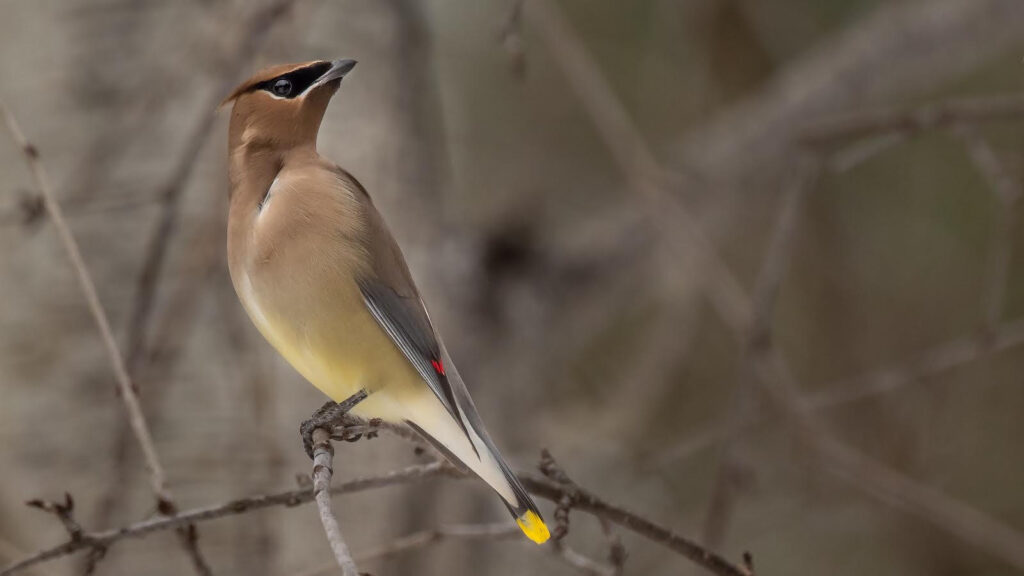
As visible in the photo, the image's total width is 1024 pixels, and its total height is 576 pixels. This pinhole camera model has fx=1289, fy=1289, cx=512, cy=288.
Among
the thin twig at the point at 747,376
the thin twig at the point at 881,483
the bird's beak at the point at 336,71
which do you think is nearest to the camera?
A: the bird's beak at the point at 336,71

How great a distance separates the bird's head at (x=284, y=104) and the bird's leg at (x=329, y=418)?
14.7 inches

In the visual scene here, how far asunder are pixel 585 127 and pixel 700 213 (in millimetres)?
1761

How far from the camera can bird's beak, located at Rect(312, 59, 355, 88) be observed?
1468 mm

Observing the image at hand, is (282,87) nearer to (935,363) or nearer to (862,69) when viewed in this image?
(935,363)

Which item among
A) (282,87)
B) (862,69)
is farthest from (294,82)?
(862,69)

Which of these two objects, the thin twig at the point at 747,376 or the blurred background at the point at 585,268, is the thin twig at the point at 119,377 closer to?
the blurred background at the point at 585,268

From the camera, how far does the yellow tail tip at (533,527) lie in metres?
1.55

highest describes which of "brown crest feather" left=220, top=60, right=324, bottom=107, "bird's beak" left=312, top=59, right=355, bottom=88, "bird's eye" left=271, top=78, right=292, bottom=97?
"brown crest feather" left=220, top=60, right=324, bottom=107

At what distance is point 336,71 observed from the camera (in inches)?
58.9

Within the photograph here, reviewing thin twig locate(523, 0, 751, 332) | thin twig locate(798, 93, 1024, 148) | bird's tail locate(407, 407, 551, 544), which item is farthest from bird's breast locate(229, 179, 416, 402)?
thin twig locate(798, 93, 1024, 148)

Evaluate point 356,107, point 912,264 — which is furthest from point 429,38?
point 912,264

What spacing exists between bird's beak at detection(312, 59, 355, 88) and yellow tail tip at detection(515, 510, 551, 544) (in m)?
0.58

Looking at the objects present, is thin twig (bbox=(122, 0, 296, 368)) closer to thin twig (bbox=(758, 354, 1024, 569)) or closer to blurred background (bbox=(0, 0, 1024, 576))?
blurred background (bbox=(0, 0, 1024, 576))

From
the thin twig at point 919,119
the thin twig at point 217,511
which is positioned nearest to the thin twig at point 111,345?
the thin twig at point 217,511
